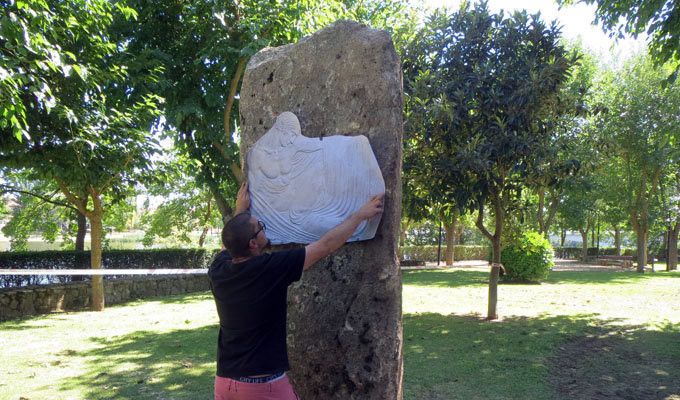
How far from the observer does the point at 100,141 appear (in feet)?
29.1

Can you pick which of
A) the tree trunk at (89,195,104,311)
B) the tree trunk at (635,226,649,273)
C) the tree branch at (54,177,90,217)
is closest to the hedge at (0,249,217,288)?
the tree trunk at (89,195,104,311)

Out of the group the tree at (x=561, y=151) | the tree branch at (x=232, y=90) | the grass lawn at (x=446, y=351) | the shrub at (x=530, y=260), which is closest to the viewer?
the grass lawn at (x=446, y=351)

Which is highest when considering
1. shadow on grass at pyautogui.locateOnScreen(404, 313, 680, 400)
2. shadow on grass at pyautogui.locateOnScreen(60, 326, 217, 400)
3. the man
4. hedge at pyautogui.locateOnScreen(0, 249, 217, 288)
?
the man

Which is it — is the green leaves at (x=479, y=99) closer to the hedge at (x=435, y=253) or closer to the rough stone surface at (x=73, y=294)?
the rough stone surface at (x=73, y=294)

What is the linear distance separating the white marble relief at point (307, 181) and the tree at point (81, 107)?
3.72m

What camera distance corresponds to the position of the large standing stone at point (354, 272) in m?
3.50

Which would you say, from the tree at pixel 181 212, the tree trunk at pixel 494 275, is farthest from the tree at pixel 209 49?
the tree at pixel 181 212

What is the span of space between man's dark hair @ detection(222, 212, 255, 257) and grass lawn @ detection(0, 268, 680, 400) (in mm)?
3311

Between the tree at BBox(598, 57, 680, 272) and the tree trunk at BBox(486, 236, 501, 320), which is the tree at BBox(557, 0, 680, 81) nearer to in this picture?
the tree trunk at BBox(486, 236, 501, 320)

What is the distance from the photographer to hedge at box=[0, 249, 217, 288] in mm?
12674

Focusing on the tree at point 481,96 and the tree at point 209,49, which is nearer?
the tree at point 481,96

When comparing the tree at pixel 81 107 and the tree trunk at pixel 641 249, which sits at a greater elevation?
the tree at pixel 81 107

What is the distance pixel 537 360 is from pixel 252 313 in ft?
17.9

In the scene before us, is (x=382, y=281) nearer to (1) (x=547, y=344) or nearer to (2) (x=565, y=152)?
(1) (x=547, y=344)
